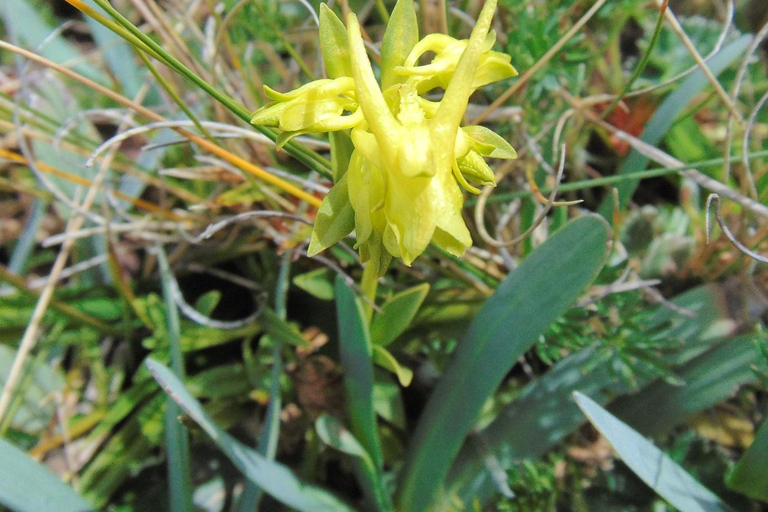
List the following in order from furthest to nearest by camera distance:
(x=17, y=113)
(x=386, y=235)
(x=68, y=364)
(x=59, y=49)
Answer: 1. (x=59, y=49)
2. (x=68, y=364)
3. (x=17, y=113)
4. (x=386, y=235)

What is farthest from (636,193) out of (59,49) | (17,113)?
(59,49)

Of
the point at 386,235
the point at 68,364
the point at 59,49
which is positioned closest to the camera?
the point at 386,235

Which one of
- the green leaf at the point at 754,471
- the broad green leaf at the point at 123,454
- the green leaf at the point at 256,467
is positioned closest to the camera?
the green leaf at the point at 256,467

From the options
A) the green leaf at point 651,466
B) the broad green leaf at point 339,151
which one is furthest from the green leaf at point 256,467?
the green leaf at point 651,466

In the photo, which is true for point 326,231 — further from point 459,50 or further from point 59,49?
point 59,49

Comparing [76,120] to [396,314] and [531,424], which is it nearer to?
[396,314]

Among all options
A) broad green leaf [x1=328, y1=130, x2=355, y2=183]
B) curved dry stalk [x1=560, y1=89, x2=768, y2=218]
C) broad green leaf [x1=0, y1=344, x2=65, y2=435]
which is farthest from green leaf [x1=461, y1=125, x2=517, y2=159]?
broad green leaf [x1=0, y1=344, x2=65, y2=435]

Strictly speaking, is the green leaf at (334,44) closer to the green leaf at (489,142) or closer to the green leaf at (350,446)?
the green leaf at (489,142)
